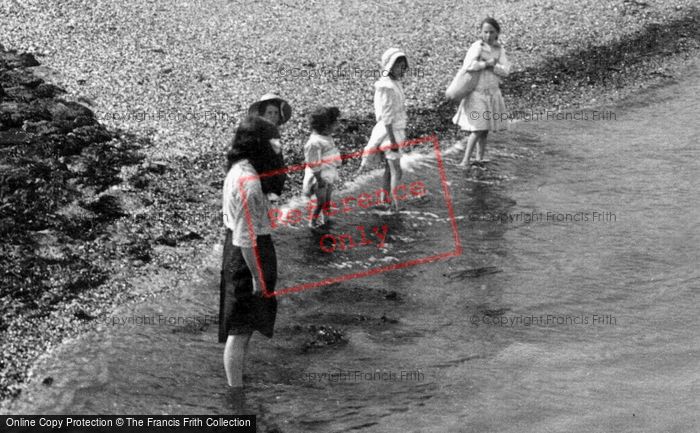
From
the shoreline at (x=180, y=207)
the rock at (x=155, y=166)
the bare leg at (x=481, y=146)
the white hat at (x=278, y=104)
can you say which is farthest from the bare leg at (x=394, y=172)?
the white hat at (x=278, y=104)

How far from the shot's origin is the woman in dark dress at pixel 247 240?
6.35m

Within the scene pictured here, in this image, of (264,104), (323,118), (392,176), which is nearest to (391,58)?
(323,118)

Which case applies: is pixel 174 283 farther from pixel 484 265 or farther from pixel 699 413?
pixel 699 413

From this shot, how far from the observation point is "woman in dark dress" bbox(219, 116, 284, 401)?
6348mm

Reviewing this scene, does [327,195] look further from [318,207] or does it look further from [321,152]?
[321,152]

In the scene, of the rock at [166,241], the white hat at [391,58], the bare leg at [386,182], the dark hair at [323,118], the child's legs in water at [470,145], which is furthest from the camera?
the child's legs in water at [470,145]

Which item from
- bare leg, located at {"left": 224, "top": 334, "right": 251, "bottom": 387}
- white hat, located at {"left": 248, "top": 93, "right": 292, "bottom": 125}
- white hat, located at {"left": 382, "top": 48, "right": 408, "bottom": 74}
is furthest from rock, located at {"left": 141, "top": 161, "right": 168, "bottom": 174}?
bare leg, located at {"left": 224, "top": 334, "right": 251, "bottom": 387}

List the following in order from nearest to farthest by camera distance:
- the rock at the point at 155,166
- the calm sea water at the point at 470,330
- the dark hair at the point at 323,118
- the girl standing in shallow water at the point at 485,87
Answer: the calm sea water at the point at 470,330
the dark hair at the point at 323,118
the rock at the point at 155,166
the girl standing in shallow water at the point at 485,87

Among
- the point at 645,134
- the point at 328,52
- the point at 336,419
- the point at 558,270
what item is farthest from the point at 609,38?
the point at 336,419

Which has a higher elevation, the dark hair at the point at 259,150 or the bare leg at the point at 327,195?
the dark hair at the point at 259,150

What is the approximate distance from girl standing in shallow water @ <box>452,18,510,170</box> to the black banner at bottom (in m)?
5.89

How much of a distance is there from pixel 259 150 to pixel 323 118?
3.19 metres

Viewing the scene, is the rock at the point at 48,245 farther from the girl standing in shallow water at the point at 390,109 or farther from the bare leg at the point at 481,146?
the bare leg at the point at 481,146

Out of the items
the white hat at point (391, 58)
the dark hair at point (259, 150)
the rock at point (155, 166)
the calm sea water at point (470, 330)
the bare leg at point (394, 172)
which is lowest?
the calm sea water at point (470, 330)
